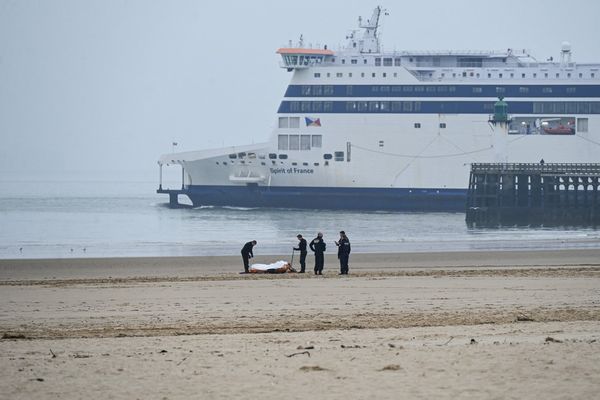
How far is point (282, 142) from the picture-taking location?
5394 cm

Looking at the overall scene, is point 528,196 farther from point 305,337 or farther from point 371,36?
point 305,337

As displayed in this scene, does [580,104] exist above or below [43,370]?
above

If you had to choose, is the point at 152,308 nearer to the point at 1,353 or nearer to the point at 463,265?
the point at 1,353

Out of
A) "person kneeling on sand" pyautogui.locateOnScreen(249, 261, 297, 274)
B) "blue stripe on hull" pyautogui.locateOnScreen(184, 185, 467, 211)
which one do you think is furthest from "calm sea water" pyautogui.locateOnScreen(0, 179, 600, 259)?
"person kneeling on sand" pyautogui.locateOnScreen(249, 261, 297, 274)

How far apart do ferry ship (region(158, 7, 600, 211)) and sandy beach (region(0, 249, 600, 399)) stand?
1341 inches

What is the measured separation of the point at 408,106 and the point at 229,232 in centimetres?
1753

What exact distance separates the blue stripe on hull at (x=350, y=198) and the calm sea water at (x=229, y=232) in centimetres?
59

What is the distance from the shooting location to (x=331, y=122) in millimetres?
54062

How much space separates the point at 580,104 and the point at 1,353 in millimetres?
47061

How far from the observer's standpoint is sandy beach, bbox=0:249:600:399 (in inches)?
329

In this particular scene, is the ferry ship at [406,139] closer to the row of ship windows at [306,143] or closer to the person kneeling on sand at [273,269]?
the row of ship windows at [306,143]

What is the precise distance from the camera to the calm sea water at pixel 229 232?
3108 cm

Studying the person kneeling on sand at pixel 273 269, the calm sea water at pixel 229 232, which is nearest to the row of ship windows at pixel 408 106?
the calm sea water at pixel 229 232

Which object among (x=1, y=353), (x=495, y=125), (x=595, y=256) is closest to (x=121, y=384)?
(x=1, y=353)
